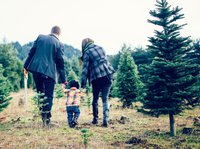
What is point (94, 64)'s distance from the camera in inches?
310

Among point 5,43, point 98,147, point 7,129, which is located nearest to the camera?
point 98,147

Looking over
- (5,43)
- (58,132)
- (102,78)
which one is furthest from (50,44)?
(5,43)

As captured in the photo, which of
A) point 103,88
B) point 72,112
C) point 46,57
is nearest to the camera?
point 46,57

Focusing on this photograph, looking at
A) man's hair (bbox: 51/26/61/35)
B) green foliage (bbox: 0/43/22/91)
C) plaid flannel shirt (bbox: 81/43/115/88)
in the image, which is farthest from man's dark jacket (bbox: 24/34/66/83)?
green foliage (bbox: 0/43/22/91)

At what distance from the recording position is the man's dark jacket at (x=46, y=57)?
729 cm

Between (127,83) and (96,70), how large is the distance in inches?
358

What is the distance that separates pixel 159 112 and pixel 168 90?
1.91 feet

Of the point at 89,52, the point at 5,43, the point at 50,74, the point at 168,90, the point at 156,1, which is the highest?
the point at 5,43

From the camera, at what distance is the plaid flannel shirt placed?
7797 mm

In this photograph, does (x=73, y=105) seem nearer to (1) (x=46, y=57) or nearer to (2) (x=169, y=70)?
(1) (x=46, y=57)

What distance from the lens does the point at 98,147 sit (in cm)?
539

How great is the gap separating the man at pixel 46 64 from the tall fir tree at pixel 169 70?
2631 millimetres

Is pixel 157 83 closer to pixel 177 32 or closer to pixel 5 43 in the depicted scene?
pixel 177 32

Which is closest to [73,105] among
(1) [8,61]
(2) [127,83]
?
(2) [127,83]
